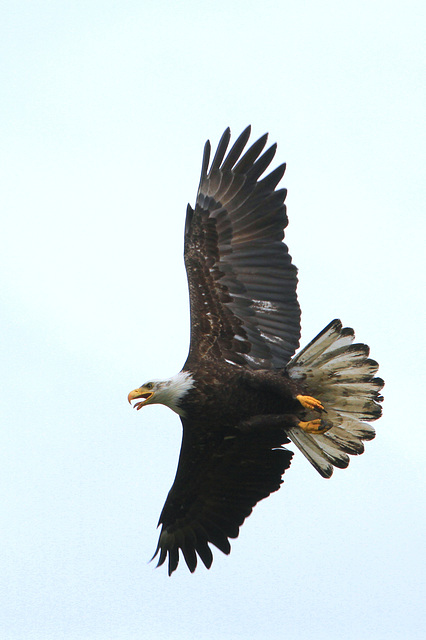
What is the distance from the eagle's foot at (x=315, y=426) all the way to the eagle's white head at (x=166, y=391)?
102cm

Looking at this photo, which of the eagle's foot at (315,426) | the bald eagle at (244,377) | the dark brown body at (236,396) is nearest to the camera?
the dark brown body at (236,396)

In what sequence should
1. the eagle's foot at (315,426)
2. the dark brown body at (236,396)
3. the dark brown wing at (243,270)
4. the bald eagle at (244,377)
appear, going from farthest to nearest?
the dark brown wing at (243,270)
the eagle's foot at (315,426)
the bald eagle at (244,377)
the dark brown body at (236,396)

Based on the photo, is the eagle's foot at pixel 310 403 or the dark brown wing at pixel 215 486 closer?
the eagle's foot at pixel 310 403

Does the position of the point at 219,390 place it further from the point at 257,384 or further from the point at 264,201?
the point at 264,201

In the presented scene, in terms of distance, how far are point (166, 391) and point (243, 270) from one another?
1.31m

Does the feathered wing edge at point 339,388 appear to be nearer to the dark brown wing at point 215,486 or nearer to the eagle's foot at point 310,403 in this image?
the eagle's foot at point 310,403

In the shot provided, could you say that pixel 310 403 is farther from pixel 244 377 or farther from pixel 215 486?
pixel 215 486

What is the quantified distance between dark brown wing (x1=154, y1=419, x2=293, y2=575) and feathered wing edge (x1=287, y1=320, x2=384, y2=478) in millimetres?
390

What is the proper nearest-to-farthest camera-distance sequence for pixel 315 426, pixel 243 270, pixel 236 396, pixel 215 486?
1. pixel 236 396
2. pixel 315 426
3. pixel 243 270
4. pixel 215 486

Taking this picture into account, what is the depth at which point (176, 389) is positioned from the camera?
381 inches

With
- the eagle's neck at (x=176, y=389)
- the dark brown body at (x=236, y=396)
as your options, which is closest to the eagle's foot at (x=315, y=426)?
the dark brown body at (x=236, y=396)

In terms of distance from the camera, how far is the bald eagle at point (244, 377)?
9703 millimetres

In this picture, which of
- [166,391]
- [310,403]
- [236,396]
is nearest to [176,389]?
[166,391]

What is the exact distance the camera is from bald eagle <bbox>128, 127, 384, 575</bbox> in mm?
9703
